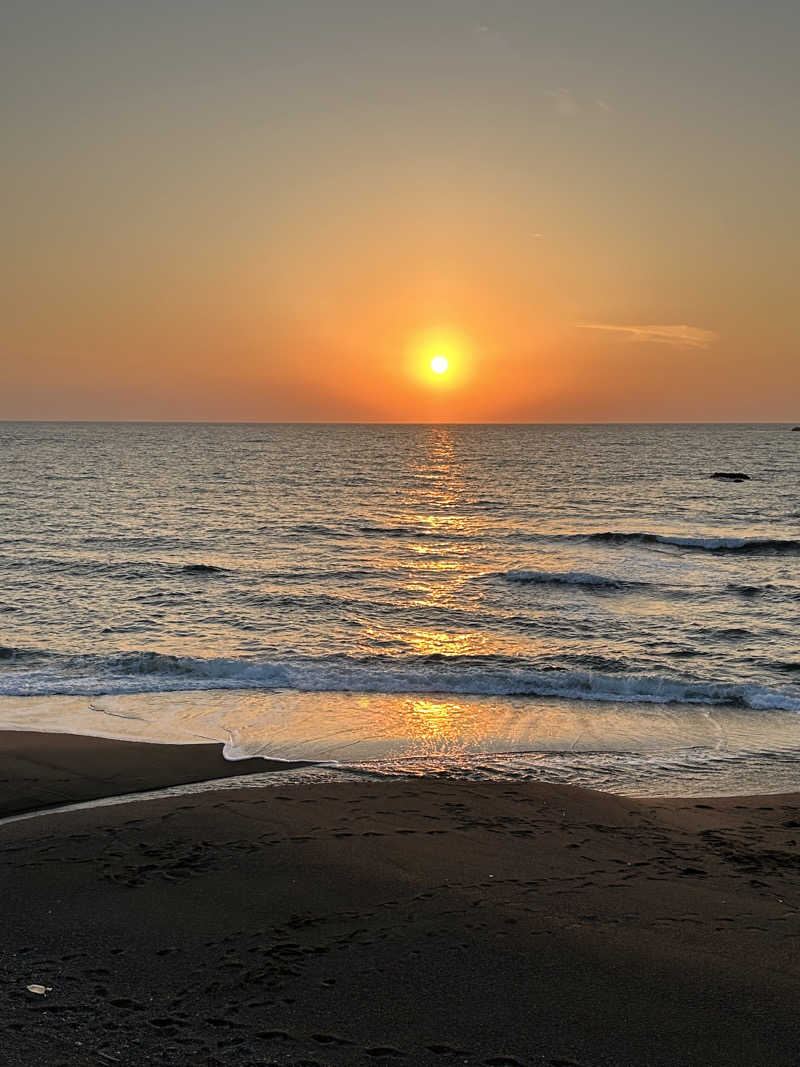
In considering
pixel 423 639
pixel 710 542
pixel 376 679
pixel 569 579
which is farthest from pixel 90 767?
pixel 710 542

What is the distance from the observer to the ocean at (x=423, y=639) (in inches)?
529

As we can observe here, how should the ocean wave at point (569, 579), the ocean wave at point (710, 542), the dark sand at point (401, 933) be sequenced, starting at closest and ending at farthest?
the dark sand at point (401, 933), the ocean wave at point (569, 579), the ocean wave at point (710, 542)

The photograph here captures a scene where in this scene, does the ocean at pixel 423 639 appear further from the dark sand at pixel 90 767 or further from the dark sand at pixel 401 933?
the dark sand at pixel 401 933

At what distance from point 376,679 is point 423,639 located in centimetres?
362

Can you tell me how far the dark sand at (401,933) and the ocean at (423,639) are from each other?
2292 mm

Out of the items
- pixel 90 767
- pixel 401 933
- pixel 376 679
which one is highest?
pixel 401 933

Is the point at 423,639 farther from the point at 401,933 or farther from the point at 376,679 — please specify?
the point at 401,933

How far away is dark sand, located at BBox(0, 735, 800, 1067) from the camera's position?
18.2 ft

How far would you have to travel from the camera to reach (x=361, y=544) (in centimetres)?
3747

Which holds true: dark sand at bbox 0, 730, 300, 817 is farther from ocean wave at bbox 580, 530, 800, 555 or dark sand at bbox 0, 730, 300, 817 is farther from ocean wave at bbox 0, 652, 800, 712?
ocean wave at bbox 580, 530, 800, 555

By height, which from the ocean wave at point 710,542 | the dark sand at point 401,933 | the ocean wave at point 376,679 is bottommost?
the ocean wave at point 376,679

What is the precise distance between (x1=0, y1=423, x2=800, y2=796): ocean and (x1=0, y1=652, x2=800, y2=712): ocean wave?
0.20 feet

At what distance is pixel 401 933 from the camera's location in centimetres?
695

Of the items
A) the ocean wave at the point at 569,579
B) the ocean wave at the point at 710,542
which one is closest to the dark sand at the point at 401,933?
the ocean wave at the point at 569,579
